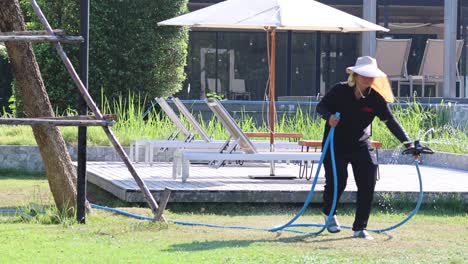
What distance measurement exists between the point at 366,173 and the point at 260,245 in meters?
1.32

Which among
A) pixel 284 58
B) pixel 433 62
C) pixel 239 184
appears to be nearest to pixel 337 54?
pixel 284 58

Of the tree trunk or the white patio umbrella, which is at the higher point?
the white patio umbrella

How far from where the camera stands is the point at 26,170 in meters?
15.9

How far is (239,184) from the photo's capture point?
12266mm

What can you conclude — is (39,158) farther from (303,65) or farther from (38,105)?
(303,65)

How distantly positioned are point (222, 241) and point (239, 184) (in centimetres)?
329

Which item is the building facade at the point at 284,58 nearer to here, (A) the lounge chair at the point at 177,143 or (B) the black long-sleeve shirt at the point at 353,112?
(A) the lounge chair at the point at 177,143

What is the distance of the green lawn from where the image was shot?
798 centimetres

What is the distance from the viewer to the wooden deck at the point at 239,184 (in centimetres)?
1141

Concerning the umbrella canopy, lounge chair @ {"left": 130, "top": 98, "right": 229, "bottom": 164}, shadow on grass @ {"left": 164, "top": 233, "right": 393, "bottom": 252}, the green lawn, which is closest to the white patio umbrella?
the umbrella canopy

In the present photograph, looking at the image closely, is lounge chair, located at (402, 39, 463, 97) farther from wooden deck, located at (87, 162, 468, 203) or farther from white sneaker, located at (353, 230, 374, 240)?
white sneaker, located at (353, 230, 374, 240)

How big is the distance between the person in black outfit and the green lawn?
1.41 ft

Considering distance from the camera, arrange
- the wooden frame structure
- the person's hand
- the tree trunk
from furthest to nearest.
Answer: the tree trunk, the wooden frame structure, the person's hand

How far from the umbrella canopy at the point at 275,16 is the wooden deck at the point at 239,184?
1887mm
